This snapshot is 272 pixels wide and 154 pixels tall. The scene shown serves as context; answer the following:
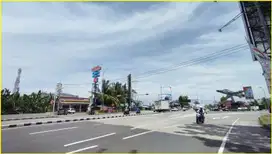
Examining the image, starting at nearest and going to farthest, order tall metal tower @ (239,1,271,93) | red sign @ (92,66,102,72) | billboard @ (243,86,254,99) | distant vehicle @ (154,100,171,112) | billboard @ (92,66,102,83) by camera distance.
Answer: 1. tall metal tower @ (239,1,271,93)
2. billboard @ (92,66,102,83)
3. red sign @ (92,66,102,72)
4. billboard @ (243,86,254,99)
5. distant vehicle @ (154,100,171,112)

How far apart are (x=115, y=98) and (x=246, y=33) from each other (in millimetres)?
39824

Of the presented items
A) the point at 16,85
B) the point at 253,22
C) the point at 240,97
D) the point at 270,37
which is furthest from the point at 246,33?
the point at 240,97

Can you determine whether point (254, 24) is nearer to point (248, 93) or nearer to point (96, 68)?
point (96, 68)

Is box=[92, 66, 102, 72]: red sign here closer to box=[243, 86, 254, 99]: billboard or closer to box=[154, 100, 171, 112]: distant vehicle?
box=[154, 100, 171, 112]: distant vehicle

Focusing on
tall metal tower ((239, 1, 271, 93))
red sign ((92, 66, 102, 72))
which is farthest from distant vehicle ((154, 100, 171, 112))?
tall metal tower ((239, 1, 271, 93))

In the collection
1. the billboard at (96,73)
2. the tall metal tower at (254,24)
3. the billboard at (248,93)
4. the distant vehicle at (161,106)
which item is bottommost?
the distant vehicle at (161,106)

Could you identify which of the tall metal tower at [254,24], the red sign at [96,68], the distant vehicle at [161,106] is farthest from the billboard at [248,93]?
the tall metal tower at [254,24]

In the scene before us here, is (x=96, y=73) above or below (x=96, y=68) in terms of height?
below

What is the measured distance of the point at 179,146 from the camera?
350 inches

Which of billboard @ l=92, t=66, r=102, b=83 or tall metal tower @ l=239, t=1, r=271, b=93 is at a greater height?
billboard @ l=92, t=66, r=102, b=83

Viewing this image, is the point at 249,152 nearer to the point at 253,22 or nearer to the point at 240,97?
the point at 253,22

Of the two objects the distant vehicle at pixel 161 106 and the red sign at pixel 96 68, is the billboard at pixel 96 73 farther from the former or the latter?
the distant vehicle at pixel 161 106

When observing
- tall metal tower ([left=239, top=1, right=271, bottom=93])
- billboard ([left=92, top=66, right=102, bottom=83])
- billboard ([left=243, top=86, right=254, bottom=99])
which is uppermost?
billboard ([left=92, top=66, right=102, bottom=83])

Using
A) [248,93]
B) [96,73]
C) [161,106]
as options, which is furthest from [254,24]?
[248,93]
